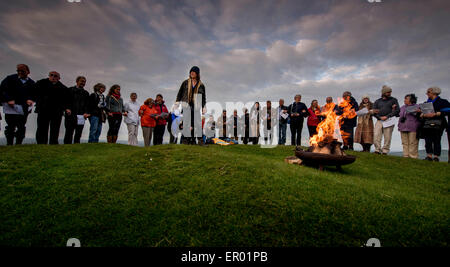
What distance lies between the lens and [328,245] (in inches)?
111

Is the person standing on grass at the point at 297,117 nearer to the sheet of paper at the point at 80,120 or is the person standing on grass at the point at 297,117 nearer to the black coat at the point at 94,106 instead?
the black coat at the point at 94,106

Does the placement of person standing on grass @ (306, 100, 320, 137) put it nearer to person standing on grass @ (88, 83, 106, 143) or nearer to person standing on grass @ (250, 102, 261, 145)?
person standing on grass @ (250, 102, 261, 145)

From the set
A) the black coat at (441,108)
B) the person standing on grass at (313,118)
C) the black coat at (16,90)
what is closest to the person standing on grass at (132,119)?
the black coat at (16,90)

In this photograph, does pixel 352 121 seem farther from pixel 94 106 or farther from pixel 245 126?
pixel 94 106

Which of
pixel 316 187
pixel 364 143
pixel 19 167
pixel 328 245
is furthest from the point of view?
pixel 364 143

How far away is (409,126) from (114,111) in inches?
565

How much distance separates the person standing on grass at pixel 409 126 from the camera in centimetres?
909

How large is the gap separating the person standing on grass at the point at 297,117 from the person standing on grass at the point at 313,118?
29 centimetres

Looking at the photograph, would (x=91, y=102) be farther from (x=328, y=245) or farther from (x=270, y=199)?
(x=328, y=245)

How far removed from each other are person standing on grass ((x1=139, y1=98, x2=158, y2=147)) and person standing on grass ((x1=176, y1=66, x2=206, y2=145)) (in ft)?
9.74

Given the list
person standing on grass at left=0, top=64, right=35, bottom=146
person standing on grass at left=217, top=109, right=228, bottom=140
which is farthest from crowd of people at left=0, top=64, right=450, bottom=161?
person standing on grass at left=217, top=109, right=228, bottom=140

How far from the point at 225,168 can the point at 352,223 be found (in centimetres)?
291

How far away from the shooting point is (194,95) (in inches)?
346
